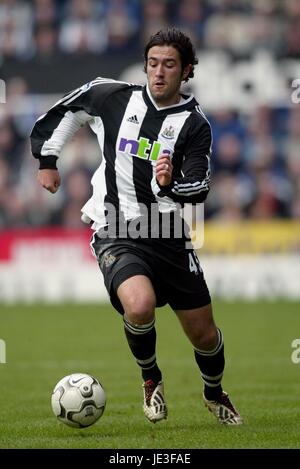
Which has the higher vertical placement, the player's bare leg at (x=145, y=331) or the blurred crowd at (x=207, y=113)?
the blurred crowd at (x=207, y=113)

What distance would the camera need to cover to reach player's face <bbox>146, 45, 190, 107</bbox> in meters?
6.95

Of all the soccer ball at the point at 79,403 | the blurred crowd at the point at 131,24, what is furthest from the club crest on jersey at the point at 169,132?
the blurred crowd at the point at 131,24

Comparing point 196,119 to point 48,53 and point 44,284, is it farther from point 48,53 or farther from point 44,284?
point 48,53

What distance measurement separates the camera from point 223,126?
19109 mm

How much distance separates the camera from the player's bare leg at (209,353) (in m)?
7.03

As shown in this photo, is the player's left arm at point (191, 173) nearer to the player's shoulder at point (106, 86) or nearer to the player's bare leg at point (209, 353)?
the player's shoulder at point (106, 86)

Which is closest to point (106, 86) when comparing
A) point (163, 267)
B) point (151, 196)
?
point (151, 196)

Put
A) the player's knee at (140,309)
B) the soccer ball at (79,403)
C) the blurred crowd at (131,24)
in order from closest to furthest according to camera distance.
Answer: the player's knee at (140,309)
the soccer ball at (79,403)
the blurred crowd at (131,24)

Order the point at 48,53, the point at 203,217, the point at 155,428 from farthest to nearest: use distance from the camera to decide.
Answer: the point at 48,53 < the point at 203,217 < the point at 155,428

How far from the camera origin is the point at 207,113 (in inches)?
756

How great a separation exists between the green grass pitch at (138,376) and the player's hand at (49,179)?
1.55m

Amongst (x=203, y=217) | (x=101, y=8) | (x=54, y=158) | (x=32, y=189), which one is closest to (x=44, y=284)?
(x=32, y=189)

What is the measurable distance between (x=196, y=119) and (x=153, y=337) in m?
1.43

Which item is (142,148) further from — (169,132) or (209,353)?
(209,353)
